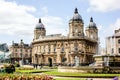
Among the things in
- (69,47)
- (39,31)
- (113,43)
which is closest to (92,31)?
(39,31)

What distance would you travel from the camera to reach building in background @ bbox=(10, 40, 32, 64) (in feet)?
498

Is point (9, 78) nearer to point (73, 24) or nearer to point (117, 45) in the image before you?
point (117, 45)

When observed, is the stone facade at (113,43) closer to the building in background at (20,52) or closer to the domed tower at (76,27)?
the domed tower at (76,27)

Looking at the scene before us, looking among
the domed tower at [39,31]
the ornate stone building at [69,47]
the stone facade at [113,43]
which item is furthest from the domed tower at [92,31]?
the stone facade at [113,43]

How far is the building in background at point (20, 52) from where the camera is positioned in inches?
5979

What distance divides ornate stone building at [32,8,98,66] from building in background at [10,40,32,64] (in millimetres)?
33760

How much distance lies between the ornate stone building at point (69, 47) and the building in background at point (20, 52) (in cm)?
3376

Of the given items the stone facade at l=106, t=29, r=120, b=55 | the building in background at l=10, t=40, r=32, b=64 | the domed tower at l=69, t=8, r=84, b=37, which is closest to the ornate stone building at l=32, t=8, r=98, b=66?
the domed tower at l=69, t=8, r=84, b=37

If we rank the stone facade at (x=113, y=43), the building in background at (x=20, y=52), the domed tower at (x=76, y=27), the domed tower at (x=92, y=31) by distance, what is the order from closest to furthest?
1. the stone facade at (x=113, y=43)
2. the domed tower at (x=76, y=27)
3. the domed tower at (x=92, y=31)
4. the building in background at (x=20, y=52)

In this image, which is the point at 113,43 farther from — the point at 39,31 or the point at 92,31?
the point at 39,31

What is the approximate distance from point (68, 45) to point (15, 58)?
54580 millimetres

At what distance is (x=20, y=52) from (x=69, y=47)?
5414 cm

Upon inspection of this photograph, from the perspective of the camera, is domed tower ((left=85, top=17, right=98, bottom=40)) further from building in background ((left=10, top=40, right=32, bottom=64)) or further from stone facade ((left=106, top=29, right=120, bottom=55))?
stone facade ((left=106, top=29, right=120, bottom=55))

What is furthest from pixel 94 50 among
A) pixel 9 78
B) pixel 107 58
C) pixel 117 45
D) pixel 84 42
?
pixel 9 78
